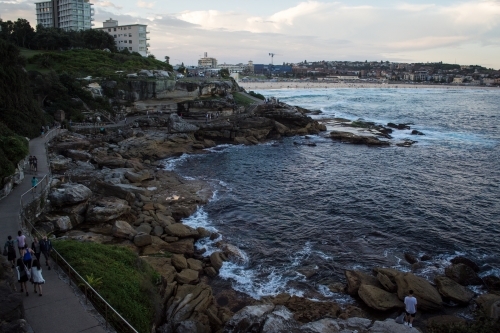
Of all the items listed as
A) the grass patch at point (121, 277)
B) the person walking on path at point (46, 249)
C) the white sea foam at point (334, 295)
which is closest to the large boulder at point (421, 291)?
the white sea foam at point (334, 295)

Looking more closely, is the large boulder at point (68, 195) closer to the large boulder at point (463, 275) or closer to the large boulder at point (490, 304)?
the large boulder at point (463, 275)

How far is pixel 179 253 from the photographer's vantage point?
21922 mm

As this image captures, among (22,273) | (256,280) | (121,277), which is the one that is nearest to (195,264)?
(256,280)

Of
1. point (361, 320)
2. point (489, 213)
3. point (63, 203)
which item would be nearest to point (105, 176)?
point (63, 203)

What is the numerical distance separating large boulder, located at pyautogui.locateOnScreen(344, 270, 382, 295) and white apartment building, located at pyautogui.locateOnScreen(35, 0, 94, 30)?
125 m

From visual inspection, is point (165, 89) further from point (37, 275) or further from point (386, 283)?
point (37, 275)

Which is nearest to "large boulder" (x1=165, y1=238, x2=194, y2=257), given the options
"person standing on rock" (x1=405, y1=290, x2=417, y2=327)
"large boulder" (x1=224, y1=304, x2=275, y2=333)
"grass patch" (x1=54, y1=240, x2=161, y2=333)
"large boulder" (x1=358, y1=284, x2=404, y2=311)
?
"grass patch" (x1=54, y1=240, x2=161, y2=333)

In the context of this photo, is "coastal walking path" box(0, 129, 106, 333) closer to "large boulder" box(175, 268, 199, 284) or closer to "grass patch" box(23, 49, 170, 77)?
"large boulder" box(175, 268, 199, 284)

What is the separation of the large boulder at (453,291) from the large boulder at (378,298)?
2384 millimetres

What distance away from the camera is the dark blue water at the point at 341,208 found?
2144 centimetres

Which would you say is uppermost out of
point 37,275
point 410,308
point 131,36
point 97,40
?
point 131,36

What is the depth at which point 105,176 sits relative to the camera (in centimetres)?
3055

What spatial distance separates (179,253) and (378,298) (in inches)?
420

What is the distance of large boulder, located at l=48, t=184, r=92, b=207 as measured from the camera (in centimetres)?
2275
